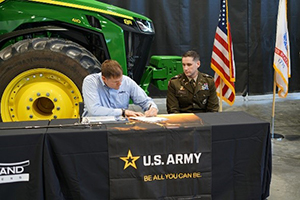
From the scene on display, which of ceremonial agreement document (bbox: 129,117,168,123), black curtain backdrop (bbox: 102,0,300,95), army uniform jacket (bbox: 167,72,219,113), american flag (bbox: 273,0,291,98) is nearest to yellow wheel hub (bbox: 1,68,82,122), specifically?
army uniform jacket (bbox: 167,72,219,113)

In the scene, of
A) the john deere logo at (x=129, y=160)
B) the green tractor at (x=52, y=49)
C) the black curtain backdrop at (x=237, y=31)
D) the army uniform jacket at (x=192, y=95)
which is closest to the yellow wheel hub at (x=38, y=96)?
the green tractor at (x=52, y=49)

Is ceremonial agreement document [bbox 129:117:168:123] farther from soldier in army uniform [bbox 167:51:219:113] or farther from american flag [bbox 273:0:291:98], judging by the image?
american flag [bbox 273:0:291:98]

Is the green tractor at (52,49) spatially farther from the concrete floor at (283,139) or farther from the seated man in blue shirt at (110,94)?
the concrete floor at (283,139)

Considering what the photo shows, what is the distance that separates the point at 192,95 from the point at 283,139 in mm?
1741

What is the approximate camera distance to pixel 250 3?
7887 millimetres

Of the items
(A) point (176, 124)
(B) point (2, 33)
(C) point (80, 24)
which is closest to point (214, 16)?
(C) point (80, 24)

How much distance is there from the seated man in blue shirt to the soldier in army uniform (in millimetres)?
509

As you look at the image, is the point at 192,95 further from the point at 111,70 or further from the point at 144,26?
the point at 144,26

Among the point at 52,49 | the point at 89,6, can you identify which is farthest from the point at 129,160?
the point at 89,6

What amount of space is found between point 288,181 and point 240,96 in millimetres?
4444

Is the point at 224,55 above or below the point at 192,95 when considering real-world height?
above

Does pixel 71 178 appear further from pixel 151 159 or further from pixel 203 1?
pixel 203 1

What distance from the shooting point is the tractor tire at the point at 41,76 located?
4457 millimetres

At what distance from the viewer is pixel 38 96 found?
445 cm
